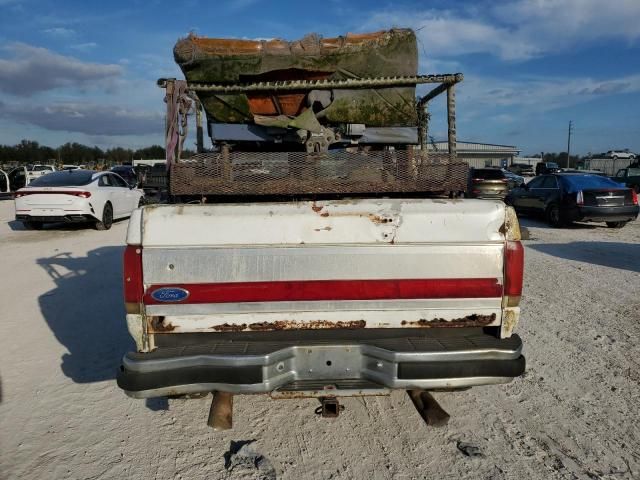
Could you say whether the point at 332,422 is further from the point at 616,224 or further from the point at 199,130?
the point at 616,224

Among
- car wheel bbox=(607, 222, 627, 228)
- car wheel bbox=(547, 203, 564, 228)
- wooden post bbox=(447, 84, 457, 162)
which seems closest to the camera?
wooden post bbox=(447, 84, 457, 162)

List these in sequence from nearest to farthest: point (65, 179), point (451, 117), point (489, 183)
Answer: point (451, 117)
point (65, 179)
point (489, 183)

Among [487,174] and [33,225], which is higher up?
[487,174]

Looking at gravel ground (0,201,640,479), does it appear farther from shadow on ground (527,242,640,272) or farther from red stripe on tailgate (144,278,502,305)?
shadow on ground (527,242,640,272)

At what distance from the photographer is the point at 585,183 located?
38.3ft

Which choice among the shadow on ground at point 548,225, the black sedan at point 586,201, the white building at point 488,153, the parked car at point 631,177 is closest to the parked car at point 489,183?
A: the shadow on ground at point 548,225

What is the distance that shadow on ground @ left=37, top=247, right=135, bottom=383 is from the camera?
12.5ft

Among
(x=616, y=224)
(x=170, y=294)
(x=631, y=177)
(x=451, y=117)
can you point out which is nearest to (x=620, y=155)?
(x=631, y=177)

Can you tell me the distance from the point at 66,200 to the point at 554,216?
12606 millimetres

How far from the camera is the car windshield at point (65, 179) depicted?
35.8ft

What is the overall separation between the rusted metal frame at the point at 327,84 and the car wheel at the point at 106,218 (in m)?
9.10

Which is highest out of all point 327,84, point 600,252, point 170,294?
point 327,84

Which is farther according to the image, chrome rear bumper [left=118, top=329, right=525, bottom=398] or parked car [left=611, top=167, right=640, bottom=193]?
parked car [left=611, top=167, right=640, bottom=193]

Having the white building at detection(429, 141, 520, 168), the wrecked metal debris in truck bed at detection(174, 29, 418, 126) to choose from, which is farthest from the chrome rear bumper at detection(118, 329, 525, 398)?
the white building at detection(429, 141, 520, 168)
